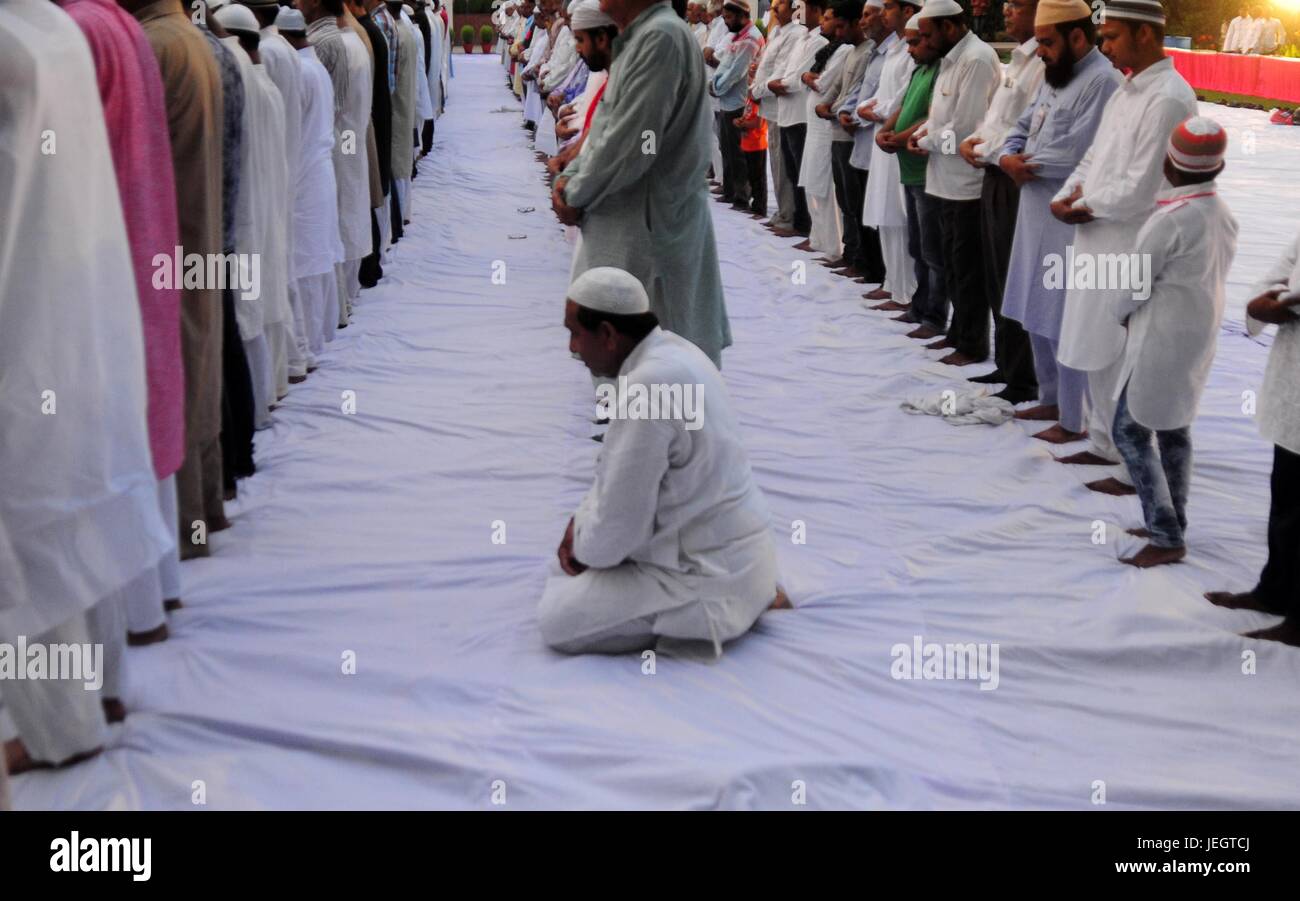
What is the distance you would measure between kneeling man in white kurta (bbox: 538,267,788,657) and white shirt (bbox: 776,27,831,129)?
6.05m

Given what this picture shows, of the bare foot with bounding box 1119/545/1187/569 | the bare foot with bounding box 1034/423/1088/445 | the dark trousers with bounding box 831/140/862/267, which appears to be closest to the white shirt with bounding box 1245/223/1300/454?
the bare foot with bounding box 1119/545/1187/569

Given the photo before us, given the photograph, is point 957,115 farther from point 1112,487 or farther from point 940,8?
point 1112,487

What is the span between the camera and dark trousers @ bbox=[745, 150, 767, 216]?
33.1ft

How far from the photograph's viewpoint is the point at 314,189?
5355 mm

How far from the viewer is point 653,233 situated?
4211 millimetres

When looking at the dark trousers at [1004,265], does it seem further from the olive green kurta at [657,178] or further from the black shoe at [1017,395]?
the olive green kurta at [657,178]

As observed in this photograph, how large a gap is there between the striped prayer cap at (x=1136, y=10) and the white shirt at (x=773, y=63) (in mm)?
5051

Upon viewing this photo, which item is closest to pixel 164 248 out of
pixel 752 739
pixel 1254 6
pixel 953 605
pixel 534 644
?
pixel 534 644

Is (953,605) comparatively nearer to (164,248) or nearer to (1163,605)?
(1163,605)

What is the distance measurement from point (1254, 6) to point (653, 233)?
26.7 m

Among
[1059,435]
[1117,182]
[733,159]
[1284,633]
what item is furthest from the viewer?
[733,159]

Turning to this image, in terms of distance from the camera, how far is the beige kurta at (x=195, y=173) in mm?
3197

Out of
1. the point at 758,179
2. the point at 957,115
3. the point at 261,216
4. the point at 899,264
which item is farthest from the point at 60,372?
the point at 758,179

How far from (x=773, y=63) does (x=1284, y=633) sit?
6847mm
